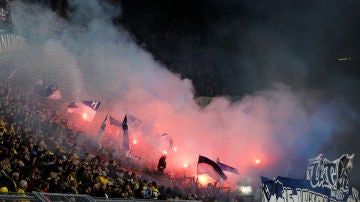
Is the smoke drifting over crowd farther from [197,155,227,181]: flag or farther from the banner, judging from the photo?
the banner

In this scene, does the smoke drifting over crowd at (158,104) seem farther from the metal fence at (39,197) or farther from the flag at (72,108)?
the metal fence at (39,197)

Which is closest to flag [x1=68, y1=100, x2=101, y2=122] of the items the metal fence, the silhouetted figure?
the silhouetted figure

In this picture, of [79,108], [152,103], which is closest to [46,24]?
[79,108]

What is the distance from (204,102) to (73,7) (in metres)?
6.82

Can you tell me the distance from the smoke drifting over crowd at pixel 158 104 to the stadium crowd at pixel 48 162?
1.67 meters

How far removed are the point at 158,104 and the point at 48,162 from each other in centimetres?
823

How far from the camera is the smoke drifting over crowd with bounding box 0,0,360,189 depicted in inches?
521

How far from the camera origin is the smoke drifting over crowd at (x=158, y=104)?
1323cm

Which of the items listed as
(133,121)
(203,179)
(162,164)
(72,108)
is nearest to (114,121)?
(133,121)

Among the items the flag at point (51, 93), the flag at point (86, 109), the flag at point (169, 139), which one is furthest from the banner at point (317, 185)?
the flag at point (51, 93)

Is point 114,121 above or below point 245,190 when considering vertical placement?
above

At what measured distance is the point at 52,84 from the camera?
13055 millimetres

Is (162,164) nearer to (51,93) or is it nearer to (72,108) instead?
(72,108)

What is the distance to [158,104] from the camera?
50.0 ft
